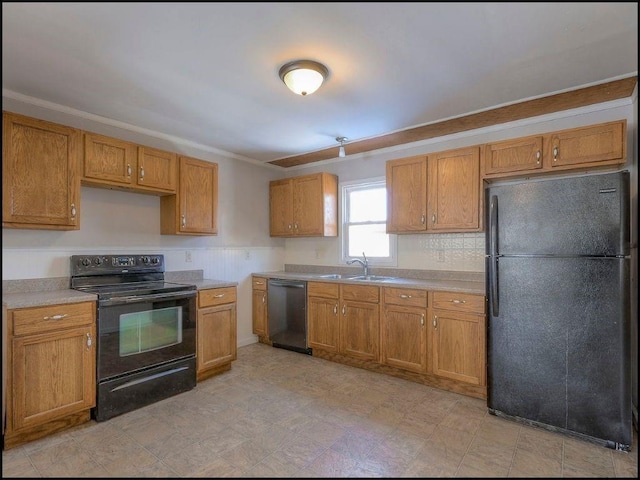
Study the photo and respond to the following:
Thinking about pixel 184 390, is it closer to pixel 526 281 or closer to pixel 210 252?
pixel 210 252

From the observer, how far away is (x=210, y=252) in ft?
13.0

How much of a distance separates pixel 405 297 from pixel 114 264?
8.54 feet

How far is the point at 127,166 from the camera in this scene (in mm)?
2967

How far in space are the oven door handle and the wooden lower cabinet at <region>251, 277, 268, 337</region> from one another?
4.08 ft

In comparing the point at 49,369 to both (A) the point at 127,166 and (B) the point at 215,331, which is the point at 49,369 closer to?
(B) the point at 215,331

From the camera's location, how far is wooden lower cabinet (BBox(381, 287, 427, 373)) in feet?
9.95

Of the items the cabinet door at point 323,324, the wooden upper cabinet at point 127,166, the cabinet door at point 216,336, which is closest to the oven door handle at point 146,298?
the cabinet door at point 216,336

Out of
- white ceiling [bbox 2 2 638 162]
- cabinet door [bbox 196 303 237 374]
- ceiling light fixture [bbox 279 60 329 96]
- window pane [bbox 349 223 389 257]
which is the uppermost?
white ceiling [bbox 2 2 638 162]

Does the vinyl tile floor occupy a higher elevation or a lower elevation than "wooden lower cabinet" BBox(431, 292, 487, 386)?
lower

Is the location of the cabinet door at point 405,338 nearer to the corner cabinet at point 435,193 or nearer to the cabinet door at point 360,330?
the cabinet door at point 360,330

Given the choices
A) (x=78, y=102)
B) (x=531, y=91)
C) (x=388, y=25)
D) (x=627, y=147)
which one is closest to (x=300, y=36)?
(x=388, y=25)

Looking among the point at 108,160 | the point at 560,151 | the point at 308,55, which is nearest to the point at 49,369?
the point at 108,160

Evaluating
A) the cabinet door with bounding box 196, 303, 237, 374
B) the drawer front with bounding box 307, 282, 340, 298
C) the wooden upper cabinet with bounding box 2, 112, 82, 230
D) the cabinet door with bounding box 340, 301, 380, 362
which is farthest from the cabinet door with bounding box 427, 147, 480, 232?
the wooden upper cabinet with bounding box 2, 112, 82, 230

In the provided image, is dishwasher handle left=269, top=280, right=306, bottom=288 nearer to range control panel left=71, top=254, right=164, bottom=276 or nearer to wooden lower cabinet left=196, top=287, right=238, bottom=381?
wooden lower cabinet left=196, top=287, right=238, bottom=381
